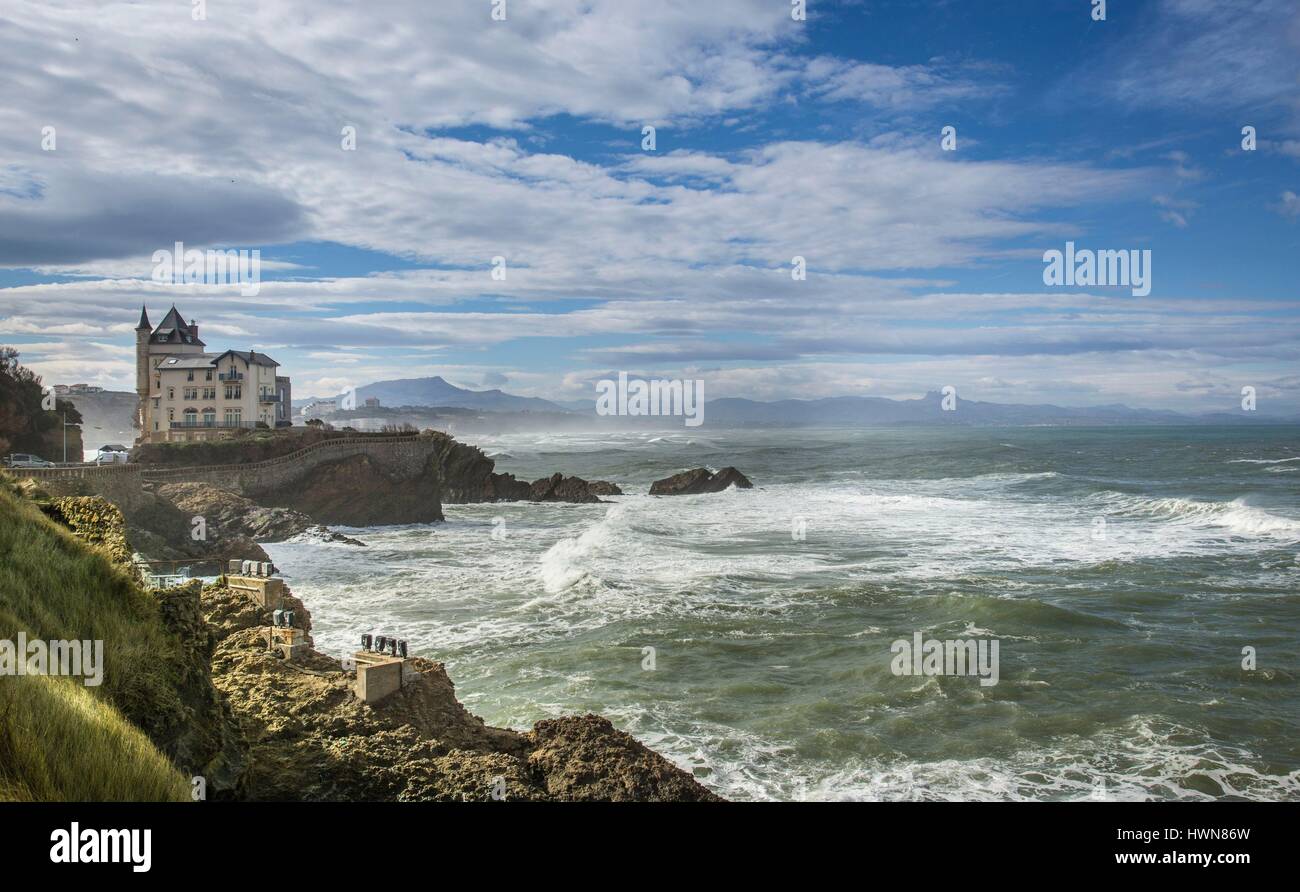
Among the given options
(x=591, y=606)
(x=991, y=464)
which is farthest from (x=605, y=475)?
(x=591, y=606)

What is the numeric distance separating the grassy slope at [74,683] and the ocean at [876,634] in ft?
25.1

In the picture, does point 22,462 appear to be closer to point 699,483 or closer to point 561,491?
point 561,491

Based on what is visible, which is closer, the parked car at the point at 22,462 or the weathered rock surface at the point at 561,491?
the parked car at the point at 22,462

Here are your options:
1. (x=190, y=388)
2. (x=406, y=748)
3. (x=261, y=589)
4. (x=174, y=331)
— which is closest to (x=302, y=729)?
(x=406, y=748)

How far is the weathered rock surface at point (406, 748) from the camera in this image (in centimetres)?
782

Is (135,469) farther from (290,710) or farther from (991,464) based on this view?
(991,464)

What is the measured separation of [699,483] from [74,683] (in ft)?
189

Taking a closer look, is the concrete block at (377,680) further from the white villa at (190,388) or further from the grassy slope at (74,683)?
the white villa at (190,388)

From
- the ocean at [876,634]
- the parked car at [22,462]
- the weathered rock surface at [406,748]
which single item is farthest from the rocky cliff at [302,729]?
the parked car at [22,462]

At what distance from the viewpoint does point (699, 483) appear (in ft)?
207

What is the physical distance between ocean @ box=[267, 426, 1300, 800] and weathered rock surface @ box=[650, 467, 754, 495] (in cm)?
1797

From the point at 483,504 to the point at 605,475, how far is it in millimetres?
30399

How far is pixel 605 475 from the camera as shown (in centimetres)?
8525

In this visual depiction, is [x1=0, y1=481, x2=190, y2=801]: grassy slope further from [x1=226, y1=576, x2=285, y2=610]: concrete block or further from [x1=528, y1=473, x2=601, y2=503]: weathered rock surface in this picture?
[x1=528, y1=473, x2=601, y2=503]: weathered rock surface
